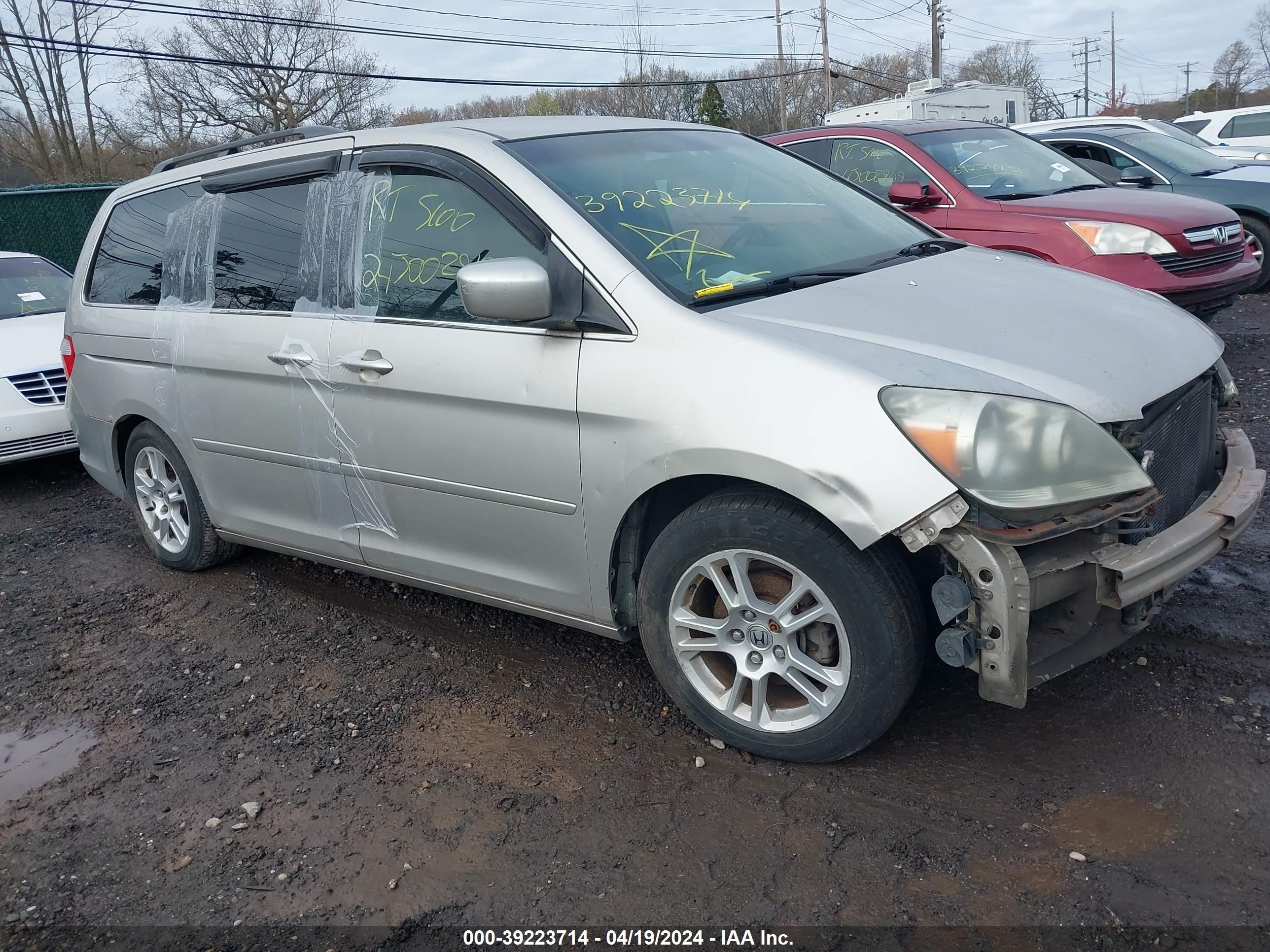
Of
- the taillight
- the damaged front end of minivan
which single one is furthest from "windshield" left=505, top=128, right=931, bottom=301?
the taillight

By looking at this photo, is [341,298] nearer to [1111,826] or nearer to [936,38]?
[1111,826]

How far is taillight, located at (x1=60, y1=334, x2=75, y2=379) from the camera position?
5.07 m

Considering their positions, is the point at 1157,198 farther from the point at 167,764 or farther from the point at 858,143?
the point at 167,764

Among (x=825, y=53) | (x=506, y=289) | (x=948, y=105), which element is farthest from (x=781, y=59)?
(x=506, y=289)

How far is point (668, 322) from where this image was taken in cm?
289

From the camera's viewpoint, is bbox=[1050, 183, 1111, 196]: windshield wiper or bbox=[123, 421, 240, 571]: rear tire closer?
bbox=[123, 421, 240, 571]: rear tire

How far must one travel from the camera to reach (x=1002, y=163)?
773 cm

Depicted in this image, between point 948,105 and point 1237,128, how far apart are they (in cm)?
603

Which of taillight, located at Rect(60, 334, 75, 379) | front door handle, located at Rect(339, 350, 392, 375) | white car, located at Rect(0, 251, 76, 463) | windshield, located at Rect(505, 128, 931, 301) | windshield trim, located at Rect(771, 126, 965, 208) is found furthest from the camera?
windshield trim, located at Rect(771, 126, 965, 208)

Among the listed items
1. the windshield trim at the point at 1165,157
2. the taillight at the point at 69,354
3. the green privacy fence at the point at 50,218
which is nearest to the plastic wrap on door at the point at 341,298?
the taillight at the point at 69,354

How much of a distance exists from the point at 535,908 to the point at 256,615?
248cm

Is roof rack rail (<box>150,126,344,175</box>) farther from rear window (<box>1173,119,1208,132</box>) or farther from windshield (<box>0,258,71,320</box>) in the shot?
rear window (<box>1173,119,1208,132</box>)

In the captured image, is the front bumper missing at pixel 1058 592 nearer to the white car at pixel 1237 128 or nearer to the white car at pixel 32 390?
the white car at pixel 32 390

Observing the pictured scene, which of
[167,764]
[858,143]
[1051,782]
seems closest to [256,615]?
[167,764]
